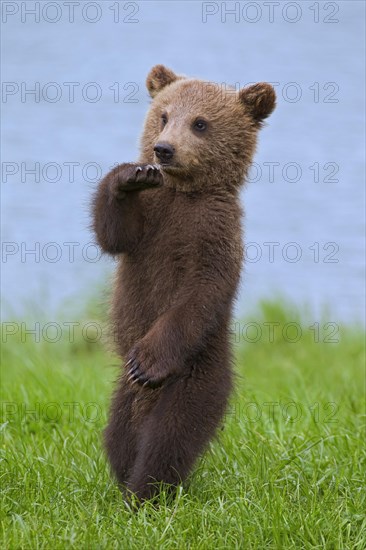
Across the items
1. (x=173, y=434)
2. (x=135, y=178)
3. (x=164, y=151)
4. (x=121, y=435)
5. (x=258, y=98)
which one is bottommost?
(x=121, y=435)

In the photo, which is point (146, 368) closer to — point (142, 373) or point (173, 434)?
point (142, 373)

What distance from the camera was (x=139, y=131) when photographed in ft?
36.9

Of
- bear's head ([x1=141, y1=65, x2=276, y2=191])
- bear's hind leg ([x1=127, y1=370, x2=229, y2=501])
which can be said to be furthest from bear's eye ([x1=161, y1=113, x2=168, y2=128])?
bear's hind leg ([x1=127, y1=370, x2=229, y2=501])

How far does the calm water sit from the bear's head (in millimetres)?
4404

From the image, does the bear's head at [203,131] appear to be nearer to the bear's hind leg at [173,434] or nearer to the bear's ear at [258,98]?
the bear's ear at [258,98]

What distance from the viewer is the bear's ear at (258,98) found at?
19.7 feet

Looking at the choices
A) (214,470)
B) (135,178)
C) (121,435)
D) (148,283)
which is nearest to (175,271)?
(148,283)

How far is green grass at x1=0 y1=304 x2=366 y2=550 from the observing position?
5121 mm

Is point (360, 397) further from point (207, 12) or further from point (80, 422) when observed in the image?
point (207, 12)

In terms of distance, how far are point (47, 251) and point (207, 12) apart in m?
8.08

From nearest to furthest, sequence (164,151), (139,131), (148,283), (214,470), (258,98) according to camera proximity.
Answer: (164,151), (148,283), (258,98), (214,470), (139,131)

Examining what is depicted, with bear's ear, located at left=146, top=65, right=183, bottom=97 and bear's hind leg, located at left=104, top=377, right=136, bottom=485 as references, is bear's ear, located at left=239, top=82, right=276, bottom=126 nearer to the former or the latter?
bear's ear, located at left=146, top=65, right=183, bottom=97

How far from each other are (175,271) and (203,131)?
28.5 inches

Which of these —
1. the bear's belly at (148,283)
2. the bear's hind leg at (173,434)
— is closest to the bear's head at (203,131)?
the bear's belly at (148,283)
